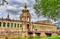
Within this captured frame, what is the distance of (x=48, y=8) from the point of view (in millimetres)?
63781

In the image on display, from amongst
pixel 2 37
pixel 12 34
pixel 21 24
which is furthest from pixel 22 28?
pixel 2 37

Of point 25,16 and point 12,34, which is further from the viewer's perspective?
point 25,16

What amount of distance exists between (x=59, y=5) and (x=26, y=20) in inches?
494

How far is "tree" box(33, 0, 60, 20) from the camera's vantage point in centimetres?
6275

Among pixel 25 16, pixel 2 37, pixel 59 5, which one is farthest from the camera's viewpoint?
pixel 59 5

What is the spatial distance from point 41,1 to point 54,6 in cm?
483

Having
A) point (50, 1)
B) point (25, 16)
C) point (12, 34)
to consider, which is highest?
point (50, 1)

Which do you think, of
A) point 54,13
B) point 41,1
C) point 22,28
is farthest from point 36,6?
point 22,28

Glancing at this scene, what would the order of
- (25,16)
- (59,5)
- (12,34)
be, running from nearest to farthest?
1. (12,34)
2. (25,16)
3. (59,5)

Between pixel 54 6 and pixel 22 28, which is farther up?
pixel 54 6

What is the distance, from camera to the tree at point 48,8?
62750 mm

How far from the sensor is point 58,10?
6456cm

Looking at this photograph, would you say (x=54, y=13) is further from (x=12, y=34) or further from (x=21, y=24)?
(x=12, y=34)

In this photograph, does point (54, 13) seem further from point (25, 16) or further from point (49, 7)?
point (25, 16)
